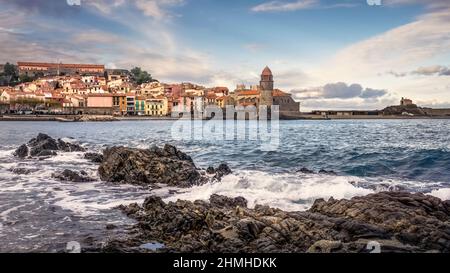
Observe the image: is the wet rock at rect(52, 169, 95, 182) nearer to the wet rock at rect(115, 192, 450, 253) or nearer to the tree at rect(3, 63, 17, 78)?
the wet rock at rect(115, 192, 450, 253)

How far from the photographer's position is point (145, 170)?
9.96m

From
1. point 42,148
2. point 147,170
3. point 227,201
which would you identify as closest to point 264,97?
point 42,148

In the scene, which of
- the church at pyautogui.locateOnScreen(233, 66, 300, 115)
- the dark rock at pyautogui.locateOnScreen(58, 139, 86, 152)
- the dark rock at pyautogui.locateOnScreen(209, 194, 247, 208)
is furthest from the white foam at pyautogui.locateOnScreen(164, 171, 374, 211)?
the dark rock at pyautogui.locateOnScreen(58, 139, 86, 152)

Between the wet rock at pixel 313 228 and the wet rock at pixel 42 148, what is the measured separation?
38.1ft

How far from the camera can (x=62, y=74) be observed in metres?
27.5

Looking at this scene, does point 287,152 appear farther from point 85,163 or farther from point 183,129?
point 183,129

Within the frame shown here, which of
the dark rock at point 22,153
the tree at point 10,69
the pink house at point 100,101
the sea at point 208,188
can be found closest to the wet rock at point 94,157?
the sea at point 208,188

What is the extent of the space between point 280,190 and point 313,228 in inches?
156

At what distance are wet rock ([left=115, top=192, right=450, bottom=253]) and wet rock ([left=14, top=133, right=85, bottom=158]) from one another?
11.6 m

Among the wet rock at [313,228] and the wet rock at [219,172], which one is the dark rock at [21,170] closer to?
the wet rock at [219,172]

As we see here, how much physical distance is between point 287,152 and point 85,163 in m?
7.36

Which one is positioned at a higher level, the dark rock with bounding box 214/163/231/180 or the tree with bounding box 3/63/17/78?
the tree with bounding box 3/63/17/78

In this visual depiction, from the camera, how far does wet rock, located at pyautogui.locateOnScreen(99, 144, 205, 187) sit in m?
9.67
